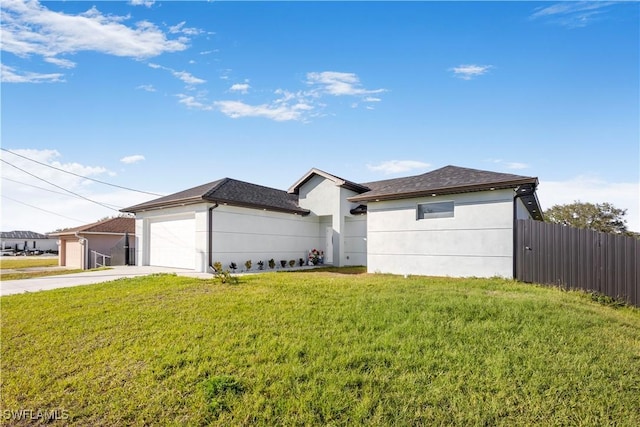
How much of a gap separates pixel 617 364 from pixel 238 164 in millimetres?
18005

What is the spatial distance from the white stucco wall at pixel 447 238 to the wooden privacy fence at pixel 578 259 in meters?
0.49

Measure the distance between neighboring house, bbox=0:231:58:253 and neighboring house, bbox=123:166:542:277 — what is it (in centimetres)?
5898

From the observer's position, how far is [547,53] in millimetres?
9812

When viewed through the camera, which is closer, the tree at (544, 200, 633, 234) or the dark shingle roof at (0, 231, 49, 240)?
the tree at (544, 200, 633, 234)

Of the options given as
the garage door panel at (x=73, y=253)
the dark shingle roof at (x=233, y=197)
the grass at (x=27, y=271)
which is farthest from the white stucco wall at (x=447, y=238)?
the garage door panel at (x=73, y=253)

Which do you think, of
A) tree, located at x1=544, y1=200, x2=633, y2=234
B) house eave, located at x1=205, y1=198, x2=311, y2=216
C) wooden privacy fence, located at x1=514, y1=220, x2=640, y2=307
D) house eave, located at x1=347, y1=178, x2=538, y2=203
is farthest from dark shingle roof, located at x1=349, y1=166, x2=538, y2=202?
tree, located at x1=544, y1=200, x2=633, y2=234

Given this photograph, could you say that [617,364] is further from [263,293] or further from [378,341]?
[263,293]

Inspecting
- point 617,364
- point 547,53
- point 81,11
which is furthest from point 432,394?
point 81,11

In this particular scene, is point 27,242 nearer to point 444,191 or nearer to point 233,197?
point 233,197

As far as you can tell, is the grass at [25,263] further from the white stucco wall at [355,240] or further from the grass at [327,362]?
the grass at [327,362]

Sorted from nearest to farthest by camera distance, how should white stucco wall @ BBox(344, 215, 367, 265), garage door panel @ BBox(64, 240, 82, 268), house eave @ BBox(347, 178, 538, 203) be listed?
house eave @ BBox(347, 178, 538, 203), white stucco wall @ BBox(344, 215, 367, 265), garage door panel @ BBox(64, 240, 82, 268)

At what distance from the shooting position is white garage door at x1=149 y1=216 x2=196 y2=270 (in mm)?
14609

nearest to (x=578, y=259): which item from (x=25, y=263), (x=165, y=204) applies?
(x=165, y=204)

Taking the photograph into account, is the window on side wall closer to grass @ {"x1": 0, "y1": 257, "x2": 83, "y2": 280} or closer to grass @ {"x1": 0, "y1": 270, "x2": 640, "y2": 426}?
grass @ {"x1": 0, "y1": 270, "x2": 640, "y2": 426}
